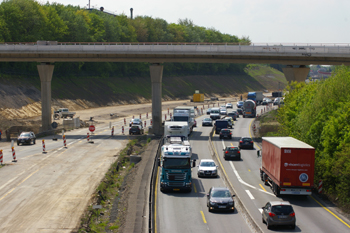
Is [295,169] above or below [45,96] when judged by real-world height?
below

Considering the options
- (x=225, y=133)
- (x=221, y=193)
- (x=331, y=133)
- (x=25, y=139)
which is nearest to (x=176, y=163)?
(x=221, y=193)

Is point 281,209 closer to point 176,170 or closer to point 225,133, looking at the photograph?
point 176,170

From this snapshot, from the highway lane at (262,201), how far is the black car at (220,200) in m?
1.60

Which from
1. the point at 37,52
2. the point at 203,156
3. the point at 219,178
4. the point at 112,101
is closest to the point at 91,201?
the point at 219,178

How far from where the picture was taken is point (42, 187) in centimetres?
3447

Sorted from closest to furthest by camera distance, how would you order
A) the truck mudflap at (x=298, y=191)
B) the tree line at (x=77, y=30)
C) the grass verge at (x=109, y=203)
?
1. the grass verge at (x=109, y=203)
2. the truck mudflap at (x=298, y=191)
3. the tree line at (x=77, y=30)

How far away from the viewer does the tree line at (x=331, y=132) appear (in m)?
29.7

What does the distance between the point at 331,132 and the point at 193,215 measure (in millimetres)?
13233

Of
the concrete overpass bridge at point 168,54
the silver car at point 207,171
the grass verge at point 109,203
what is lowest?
the grass verge at point 109,203

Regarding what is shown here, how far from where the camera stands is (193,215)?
26891 mm

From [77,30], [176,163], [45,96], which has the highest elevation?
[77,30]

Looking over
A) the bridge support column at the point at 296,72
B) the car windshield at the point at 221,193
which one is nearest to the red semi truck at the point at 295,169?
the car windshield at the point at 221,193

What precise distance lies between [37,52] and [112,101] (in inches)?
2014

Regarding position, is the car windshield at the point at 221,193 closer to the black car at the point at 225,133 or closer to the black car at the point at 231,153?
the black car at the point at 231,153
